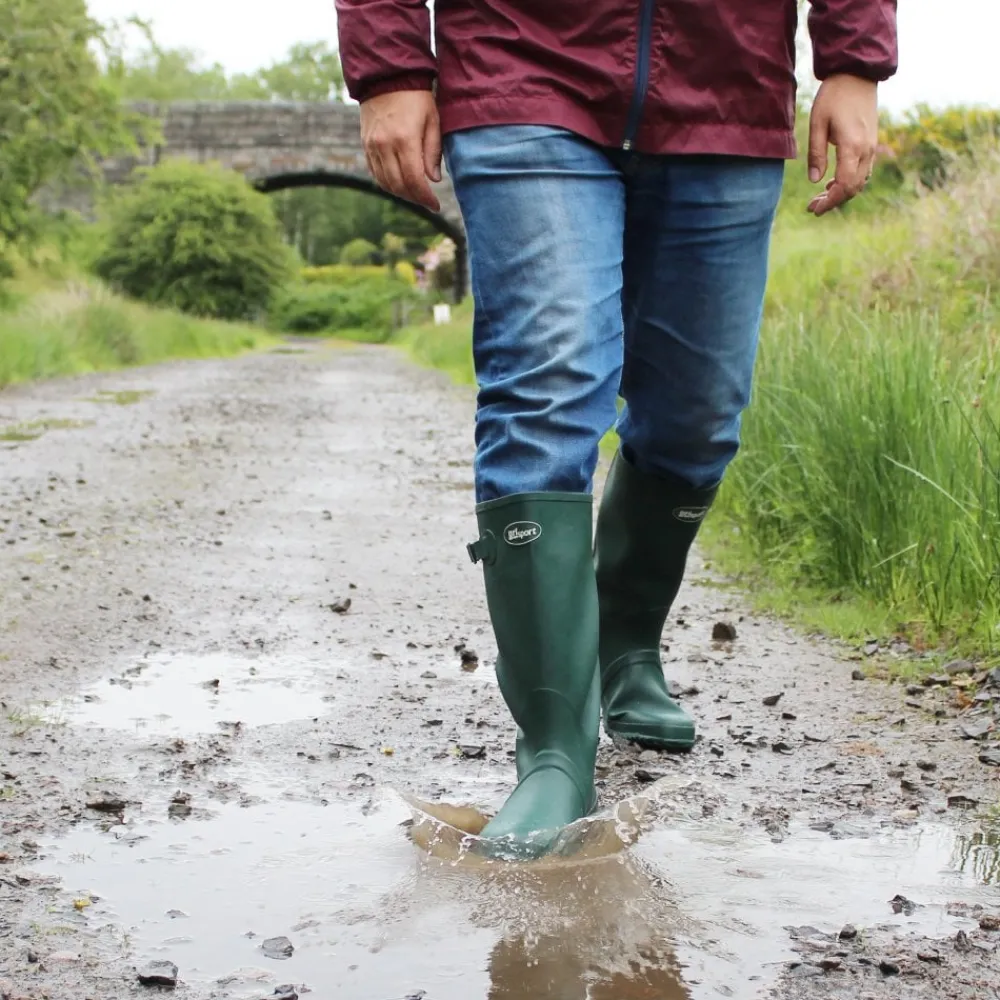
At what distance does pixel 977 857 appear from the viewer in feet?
7.52

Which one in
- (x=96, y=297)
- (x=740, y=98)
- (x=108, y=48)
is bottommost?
(x=96, y=297)

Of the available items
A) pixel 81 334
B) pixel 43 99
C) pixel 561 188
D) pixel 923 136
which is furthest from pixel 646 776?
pixel 923 136

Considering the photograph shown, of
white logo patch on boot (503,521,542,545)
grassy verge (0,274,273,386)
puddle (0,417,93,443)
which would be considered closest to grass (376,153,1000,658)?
white logo patch on boot (503,521,542,545)

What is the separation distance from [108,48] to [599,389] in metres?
16.6

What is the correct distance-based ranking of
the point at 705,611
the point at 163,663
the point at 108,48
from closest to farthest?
the point at 163,663
the point at 705,611
the point at 108,48

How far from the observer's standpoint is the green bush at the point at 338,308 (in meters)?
56.3

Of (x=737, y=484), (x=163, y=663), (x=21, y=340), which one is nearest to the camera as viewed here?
(x=163, y=663)

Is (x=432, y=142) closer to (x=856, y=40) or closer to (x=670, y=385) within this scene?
(x=670, y=385)

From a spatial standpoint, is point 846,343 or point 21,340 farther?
point 21,340

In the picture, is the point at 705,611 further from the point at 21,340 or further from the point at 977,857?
the point at 21,340

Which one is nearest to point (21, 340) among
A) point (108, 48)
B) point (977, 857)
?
point (108, 48)

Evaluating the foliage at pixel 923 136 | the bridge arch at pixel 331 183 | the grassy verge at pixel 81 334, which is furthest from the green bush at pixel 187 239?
the foliage at pixel 923 136

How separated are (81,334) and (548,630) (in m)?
17.4

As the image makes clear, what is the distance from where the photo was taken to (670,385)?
9.21ft
